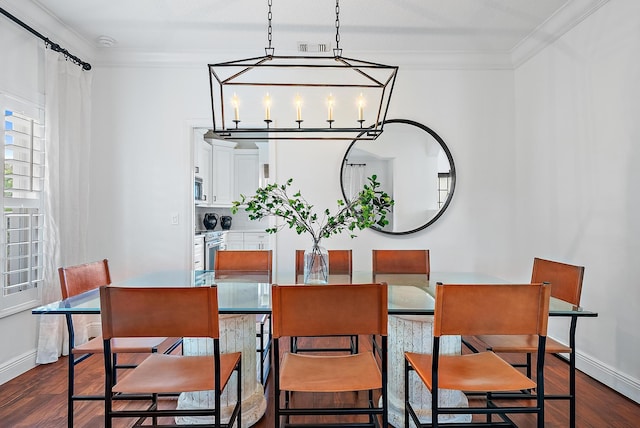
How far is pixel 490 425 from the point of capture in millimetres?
1804

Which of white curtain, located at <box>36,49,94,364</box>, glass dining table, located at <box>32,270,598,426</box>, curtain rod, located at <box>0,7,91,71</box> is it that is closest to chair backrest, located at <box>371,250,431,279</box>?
glass dining table, located at <box>32,270,598,426</box>

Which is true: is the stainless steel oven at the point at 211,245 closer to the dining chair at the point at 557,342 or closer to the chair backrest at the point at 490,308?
the dining chair at the point at 557,342

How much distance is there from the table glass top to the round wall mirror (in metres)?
1.28

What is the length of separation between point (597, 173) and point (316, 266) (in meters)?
2.12

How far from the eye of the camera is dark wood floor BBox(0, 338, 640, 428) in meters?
2.10

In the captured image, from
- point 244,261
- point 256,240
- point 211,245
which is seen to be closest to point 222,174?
point 256,240

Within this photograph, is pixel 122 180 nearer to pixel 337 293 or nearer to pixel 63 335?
pixel 63 335

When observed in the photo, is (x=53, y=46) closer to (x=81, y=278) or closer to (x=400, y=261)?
(x=81, y=278)

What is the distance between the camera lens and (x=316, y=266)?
7.11 ft

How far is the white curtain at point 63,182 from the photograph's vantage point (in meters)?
2.94

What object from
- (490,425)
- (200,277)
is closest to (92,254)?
(200,277)

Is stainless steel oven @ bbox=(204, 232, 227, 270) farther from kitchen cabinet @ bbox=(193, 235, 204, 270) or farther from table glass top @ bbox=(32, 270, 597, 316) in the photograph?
table glass top @ bbox=(32, 270, 597, 316)

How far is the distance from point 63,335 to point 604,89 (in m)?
4.41

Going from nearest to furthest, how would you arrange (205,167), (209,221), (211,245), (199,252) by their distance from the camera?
1. (199,252)
2. (211,245)
3. (205,167)
4. (209,221)
